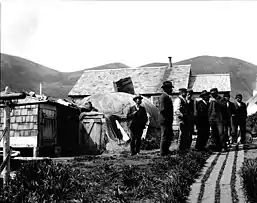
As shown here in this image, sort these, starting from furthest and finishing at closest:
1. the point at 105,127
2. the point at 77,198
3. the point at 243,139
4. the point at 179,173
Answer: the point at 105,127 → the point at 243,139 → the point at 179,173 → the point at 77,198

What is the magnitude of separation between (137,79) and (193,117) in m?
27.1

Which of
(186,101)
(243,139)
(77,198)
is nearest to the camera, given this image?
(77,198)

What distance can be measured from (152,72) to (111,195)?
3470cm

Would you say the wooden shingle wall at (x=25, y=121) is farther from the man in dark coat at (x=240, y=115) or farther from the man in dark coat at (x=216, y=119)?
the man in dark coat at (x=240, y=115)

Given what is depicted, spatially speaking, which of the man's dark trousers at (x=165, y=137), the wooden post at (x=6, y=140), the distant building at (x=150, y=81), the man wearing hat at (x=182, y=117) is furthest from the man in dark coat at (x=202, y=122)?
the distant building at (x=150, y=81)

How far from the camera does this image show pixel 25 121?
1683cm

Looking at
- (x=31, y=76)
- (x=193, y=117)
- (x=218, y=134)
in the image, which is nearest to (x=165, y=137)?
(x=193, y=117)

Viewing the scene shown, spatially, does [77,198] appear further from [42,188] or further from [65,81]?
[65,81]

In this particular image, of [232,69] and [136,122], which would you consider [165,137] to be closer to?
[136,122]

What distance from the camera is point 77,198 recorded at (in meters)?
6.52

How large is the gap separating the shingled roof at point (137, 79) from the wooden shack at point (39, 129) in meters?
18.7

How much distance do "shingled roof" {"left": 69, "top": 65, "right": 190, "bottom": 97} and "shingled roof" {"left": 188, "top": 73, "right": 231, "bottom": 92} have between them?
1219mm

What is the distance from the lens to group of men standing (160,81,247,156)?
1157cm

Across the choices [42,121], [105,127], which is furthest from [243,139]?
[42,121]
